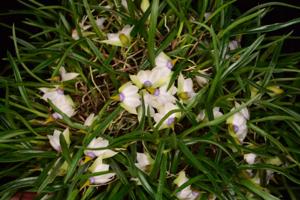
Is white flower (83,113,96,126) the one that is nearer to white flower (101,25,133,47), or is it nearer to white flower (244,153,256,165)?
white flower (101,25,133,47)

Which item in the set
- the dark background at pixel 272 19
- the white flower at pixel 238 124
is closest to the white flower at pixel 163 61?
the white flower at pixel 238 124

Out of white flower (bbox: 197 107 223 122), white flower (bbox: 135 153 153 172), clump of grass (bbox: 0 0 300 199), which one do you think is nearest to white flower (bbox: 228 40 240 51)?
clump of grass (bbox: 0 0 300 199)

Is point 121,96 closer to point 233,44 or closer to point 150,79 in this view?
point 150,79

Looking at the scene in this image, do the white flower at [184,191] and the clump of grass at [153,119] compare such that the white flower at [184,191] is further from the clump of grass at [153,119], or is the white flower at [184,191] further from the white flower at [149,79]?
the white flower at [149,79]

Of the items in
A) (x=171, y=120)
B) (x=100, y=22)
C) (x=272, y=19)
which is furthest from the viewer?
(x=272, y=19)

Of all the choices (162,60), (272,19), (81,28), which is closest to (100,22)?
(81,28)

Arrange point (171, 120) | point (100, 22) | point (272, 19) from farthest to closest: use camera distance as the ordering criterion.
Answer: point (272, 19), point (100, 22), point (171, 120)

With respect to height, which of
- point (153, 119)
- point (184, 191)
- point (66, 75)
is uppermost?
point (66, 75)

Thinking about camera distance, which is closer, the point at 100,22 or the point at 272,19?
the point at 100,22
